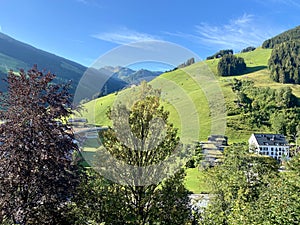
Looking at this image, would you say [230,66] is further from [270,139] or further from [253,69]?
[270,139]

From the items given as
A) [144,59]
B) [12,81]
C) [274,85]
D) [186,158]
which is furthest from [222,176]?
[274,85]

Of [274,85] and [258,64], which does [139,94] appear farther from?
[258,64]

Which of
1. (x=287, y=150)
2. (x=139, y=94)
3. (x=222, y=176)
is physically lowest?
(x=287, y=150)

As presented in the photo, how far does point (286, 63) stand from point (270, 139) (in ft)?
249

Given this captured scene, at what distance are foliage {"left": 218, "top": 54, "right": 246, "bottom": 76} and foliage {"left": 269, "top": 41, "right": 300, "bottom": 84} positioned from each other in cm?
1536

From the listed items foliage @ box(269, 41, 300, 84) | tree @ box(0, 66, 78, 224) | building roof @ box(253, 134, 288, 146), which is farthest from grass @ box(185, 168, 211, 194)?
foliage @ box(269, 41, 300, 84)

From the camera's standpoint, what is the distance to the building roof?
243 ft

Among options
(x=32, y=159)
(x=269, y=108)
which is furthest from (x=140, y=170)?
(x=269, y=108)

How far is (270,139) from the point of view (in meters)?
75.5

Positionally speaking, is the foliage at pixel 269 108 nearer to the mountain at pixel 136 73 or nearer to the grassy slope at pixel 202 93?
the grassy slope at pixel 202 93

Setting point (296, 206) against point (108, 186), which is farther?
point (108, 186)

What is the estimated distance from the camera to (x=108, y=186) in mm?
9500

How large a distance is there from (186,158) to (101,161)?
124 inches

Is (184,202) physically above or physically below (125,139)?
below
